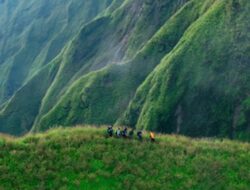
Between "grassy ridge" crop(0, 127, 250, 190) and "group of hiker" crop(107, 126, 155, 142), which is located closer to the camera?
"grassy ridge" crop(0, 127, 250, 190)

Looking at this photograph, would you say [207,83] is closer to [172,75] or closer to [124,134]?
[172,75]

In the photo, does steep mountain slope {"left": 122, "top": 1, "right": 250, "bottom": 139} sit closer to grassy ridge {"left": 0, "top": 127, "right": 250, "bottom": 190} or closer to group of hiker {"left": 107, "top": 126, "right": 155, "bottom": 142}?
group of hiker {"left": 107, "top": 126, "right": 155, "bottom": 142}

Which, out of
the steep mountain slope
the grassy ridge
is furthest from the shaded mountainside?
the grassy ridge

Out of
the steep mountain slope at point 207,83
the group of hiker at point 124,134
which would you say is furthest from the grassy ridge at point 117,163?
the steep mountain slope at point 207,83

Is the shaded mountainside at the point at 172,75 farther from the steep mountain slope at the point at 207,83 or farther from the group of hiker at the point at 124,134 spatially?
the group of hiker at the point at 124,134

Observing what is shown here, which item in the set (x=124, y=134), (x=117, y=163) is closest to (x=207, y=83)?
(x=124, y=134)
